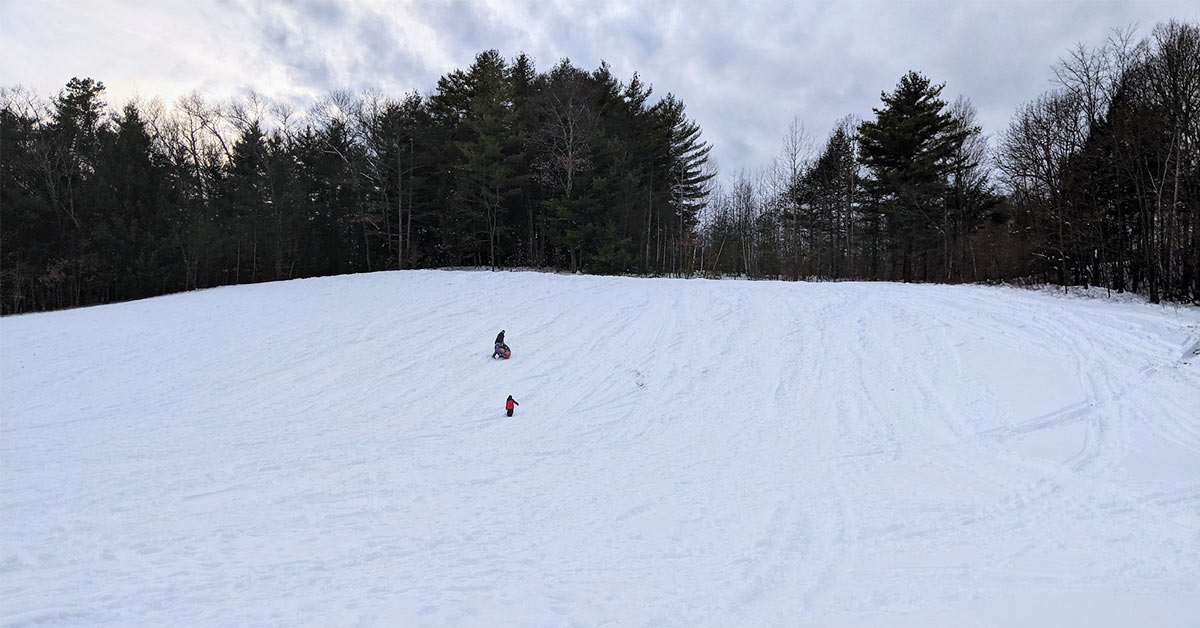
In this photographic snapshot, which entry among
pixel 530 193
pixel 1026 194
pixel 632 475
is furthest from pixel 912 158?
pixel 632 475

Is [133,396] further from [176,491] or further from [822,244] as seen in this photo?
[822,244]

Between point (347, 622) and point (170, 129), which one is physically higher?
point (170, 129)

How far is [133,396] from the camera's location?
10609 millimetres

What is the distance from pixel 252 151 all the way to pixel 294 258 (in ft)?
28.5

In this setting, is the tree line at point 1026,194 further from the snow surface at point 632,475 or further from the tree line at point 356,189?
the tree line at point 356,189

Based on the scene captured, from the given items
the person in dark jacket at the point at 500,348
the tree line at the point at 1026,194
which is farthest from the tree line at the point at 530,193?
the person in dark jacket at the point at 500,348

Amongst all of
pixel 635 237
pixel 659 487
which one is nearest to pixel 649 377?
pixel 659 487

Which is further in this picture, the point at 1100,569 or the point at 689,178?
the point at 689,178

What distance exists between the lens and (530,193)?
32.2 meters

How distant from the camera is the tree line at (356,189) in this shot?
88.2 ft

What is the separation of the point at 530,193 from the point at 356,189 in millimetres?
10644

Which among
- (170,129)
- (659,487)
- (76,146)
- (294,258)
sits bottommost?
(659,487)

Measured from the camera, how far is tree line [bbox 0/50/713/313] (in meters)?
26.9

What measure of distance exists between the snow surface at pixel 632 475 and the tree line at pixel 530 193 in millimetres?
6900
